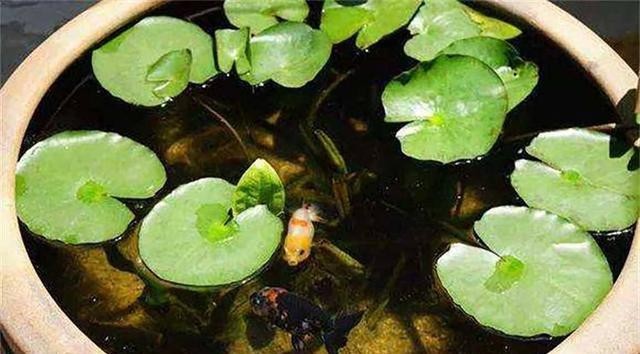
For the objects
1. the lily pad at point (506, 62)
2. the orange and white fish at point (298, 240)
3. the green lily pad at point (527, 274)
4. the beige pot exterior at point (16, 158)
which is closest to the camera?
the beige pot exterior at point (16, 158)

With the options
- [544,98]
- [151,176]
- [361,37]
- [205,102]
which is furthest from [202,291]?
[544,98]

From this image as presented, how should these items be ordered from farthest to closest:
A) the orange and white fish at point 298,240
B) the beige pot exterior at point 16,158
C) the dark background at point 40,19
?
the dark background at point 40,19
the orange and white fish at point 298,240
the beige pot exterior at point 16,158

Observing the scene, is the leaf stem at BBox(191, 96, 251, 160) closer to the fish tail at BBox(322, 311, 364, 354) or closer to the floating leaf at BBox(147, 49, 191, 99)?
the floating leaf at BBox(147, 49, 191, 99)

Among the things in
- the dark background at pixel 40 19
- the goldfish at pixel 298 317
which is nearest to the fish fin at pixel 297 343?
the goldfish at pixel 298 317

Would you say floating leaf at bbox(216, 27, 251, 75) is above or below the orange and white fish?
above

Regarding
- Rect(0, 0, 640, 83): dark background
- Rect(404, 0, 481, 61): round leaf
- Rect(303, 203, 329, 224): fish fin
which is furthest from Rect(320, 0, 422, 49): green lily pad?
Rect(0, 0, 640, 83): dark background

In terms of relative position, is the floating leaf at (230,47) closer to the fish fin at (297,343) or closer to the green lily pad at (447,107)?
the green lily pad at (447,107)

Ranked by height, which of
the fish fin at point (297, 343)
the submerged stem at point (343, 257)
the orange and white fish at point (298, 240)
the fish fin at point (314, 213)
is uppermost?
the orange and white fish at point (298, 240)

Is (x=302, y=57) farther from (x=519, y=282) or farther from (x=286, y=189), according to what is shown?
(x=519, y=282)
